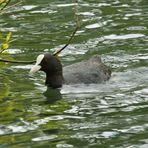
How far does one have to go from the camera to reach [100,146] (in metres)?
10.3

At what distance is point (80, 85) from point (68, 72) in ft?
1.51

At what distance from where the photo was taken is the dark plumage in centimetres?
1484

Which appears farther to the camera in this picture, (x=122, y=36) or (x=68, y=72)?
(x=122, y=36)

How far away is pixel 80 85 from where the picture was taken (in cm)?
1479

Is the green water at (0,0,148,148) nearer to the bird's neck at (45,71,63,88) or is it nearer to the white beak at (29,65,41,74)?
the bird's neck at (45,71,63,88)

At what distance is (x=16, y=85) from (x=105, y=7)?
6659 millimetres

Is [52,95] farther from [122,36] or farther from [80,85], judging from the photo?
[122,36]

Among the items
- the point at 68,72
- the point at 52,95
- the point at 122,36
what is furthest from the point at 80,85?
the point at 122,36

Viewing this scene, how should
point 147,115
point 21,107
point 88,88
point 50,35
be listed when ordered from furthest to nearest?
1. point 50,35
2. point 88,88
3. point 21,107
4. point 147,115

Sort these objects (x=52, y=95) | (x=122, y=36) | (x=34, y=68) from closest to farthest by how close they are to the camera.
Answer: (x=52, y=95) < (x=34, y=68) < (x=122, y=36)

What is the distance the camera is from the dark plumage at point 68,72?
14.8 metres

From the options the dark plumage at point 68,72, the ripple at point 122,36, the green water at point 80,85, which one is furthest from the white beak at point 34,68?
the ripple at point 122,36

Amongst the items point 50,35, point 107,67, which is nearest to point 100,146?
point 107,67

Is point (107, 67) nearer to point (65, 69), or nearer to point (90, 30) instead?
point (65, 69)
